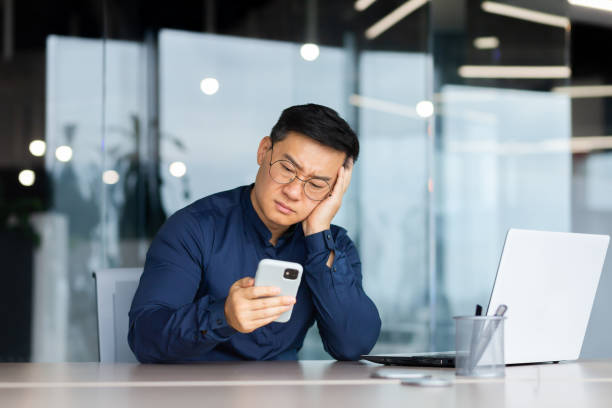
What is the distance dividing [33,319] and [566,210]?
3415 mm

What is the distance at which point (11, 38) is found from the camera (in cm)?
446

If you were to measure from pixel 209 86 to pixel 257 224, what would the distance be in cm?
262

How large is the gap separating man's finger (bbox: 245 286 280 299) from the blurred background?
2970 mm

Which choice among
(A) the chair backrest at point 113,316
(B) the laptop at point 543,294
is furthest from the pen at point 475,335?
(A) the chair backrest at point 113,316

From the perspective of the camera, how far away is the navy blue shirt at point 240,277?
1.79 metres

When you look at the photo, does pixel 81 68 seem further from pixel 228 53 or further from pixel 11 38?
pixel 228 53

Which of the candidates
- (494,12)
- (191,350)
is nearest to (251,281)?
(191,350)

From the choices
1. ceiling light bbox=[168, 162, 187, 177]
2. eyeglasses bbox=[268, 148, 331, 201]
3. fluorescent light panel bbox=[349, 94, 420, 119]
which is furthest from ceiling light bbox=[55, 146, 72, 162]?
eyeglasses bbox=[268, 148, 331, 201]

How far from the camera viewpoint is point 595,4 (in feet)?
15.9

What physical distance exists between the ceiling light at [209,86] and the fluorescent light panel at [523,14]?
185 cm

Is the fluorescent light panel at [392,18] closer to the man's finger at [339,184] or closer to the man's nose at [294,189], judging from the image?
the man's finger at [339,184]

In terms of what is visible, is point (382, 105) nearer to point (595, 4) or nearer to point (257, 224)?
point (595, 4)

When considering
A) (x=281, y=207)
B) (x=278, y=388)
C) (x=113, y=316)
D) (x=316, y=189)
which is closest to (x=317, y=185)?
(x=316, y=189)

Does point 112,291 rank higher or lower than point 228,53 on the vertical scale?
lower
